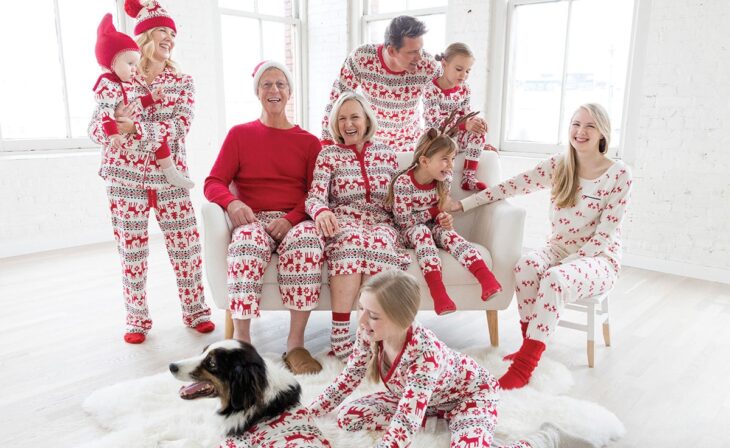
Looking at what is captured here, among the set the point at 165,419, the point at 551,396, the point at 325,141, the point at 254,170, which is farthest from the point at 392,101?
the point at 165,419

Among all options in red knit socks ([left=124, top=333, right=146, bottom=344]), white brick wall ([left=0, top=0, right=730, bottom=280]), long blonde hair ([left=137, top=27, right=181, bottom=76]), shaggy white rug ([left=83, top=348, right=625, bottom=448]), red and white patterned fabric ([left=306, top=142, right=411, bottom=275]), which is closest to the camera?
shaggy white rug ([left=83, top=348, right=625, bottom=448])

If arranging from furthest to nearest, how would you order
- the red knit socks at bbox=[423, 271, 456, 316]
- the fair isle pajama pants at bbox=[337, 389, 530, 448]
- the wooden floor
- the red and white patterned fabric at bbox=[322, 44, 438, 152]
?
the red and white patterned fabric at bbox=[322, 44, 438, 152] < the red knit socks at bbox=[423, 271, 456, 316] < the wooden floor < the fair isle pajama pants at bbox=[337, 389, 530, 448]

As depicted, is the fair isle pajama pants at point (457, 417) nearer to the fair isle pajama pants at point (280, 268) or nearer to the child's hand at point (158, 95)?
the fair isle pajama pants at point (280, 268)

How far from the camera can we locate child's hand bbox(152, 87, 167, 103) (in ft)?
8.42

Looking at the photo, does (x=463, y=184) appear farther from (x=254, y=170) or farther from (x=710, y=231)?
(x=710, y=231)

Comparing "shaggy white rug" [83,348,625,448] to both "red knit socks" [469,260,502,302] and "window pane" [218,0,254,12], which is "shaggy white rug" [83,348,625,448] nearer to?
"red knit socks" [469,260,502,302]

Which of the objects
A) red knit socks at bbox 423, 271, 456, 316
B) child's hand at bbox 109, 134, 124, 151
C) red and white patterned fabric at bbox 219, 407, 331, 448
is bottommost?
red and white patterned fabric at bbox 219, 407, 331, 448

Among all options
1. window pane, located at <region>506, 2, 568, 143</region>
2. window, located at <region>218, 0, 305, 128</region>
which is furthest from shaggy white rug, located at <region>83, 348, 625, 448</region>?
window, located at <region>218, 0, 305, 128</region>

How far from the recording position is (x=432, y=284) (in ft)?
7.67

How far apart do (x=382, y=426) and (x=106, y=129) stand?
1706 mm

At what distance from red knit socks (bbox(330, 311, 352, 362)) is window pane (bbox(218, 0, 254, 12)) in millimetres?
3902

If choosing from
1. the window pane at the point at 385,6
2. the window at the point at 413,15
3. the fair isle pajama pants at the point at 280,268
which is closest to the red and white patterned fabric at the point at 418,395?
the fair isle pajama pants at the point at 280,268

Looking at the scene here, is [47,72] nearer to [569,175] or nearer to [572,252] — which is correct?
[569,175]

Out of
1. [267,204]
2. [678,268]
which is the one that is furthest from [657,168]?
[267,204]
